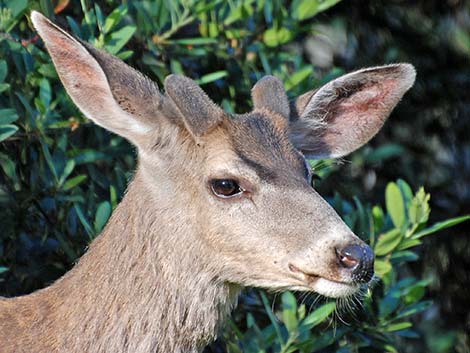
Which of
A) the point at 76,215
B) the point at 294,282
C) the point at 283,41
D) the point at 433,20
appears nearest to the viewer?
the point at 294,282

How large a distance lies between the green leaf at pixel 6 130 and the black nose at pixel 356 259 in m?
1.63

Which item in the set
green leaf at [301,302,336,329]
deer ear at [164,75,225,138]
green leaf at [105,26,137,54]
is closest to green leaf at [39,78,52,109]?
green leaf at [105,26,137,54]

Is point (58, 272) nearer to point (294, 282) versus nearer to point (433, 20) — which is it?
point (294, 282)

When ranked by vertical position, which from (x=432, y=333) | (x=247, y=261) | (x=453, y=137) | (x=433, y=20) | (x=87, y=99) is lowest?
(x=432, y=333)

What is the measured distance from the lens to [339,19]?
8.95 m

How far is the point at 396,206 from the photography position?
6.88 m

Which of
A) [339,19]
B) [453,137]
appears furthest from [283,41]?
[453,137]

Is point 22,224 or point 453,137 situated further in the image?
point 453,137

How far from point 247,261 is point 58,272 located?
5.33 feet

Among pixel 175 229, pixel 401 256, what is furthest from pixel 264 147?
pixel 401 256

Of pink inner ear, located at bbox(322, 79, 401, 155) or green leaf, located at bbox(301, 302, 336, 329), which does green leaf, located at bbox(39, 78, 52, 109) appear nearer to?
pink inner ear, located at bbox(322, 79, 401, 155)

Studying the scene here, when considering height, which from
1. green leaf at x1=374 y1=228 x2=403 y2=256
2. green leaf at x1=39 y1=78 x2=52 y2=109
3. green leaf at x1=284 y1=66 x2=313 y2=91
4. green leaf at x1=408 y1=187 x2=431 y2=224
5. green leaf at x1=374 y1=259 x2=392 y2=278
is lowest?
green leaf at x1=374 y1=259 x2=392 y2=278

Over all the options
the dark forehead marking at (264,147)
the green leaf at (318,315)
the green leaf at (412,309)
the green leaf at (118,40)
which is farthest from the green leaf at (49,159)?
the green leaf at (412,309)

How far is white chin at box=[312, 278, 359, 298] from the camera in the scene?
205 inches
